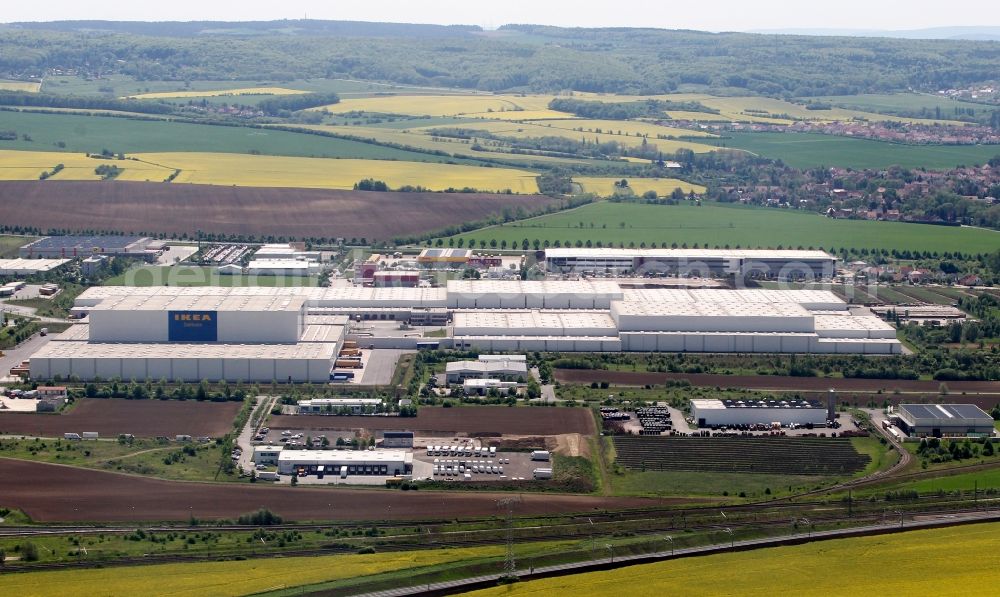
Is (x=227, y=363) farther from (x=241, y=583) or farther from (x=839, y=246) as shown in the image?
(x=839, y=246)

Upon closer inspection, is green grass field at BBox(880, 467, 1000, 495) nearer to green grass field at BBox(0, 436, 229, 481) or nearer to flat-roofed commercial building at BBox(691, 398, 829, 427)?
flat-roofed commercial building at BBox(691, 398, 829, 427)

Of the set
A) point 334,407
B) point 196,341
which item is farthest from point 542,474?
point 196,341

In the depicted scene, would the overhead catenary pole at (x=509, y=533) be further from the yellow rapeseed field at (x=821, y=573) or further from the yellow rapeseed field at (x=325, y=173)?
the yellow rapeseed field at (x=325, y=173)

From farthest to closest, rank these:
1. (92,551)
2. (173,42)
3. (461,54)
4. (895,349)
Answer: (461,54) → (173,42) → (895,349) → (92,551)

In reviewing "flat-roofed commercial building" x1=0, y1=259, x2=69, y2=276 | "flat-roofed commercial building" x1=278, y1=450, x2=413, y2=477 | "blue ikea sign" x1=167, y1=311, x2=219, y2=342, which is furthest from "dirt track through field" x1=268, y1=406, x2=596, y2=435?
"flat-roofed commercial building" x1=0, y1=259, x2=69, y2=276

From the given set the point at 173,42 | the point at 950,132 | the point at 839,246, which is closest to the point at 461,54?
the point at 173,42

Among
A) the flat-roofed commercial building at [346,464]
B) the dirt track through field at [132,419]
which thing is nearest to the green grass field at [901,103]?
the dirt track through field at [132,419]
